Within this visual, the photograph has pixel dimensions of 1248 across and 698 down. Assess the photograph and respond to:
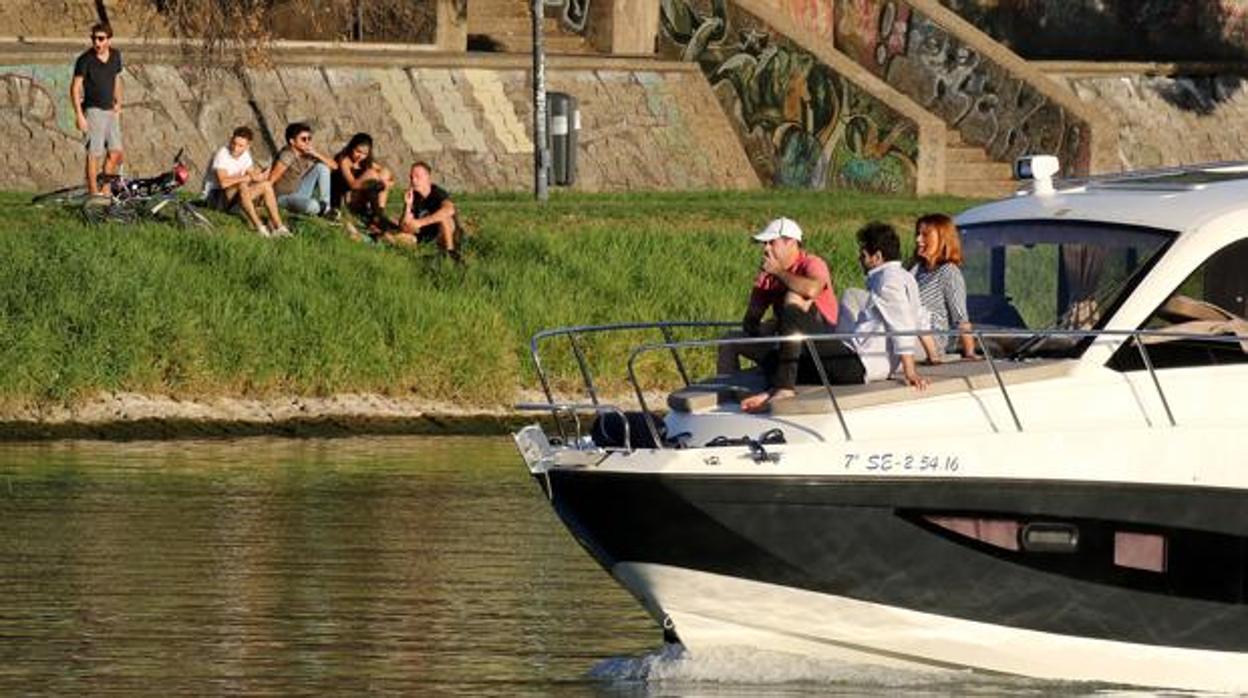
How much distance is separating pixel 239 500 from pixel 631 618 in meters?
6.41

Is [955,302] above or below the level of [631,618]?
above

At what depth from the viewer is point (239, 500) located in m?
28.0

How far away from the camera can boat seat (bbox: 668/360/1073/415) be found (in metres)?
18.9

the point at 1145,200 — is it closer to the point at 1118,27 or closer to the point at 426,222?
the point at 426,222

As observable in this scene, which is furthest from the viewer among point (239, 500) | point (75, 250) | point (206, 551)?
point (75, 250)

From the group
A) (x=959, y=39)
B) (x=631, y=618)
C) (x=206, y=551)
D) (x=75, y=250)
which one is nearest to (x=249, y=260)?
(x=75, y=250)

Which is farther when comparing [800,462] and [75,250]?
[75,250]

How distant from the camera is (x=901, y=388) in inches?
750

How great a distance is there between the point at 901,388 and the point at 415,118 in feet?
95.6

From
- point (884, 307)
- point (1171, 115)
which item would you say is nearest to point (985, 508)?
point (884, 307)

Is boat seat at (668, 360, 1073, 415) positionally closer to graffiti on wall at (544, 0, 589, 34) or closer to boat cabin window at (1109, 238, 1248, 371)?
boat cabin window at (1109, 238, 1248, 371)

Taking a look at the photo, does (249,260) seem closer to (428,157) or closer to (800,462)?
(428,157)

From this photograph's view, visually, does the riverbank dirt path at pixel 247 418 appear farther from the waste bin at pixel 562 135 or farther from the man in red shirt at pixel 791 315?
the man in red shirt at pixel 791 315

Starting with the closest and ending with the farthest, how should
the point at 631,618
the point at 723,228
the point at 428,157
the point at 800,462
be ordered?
1. the point at 800,462
2. the point at 631,618
3. the point at 723,228
4. the point at 428,157
